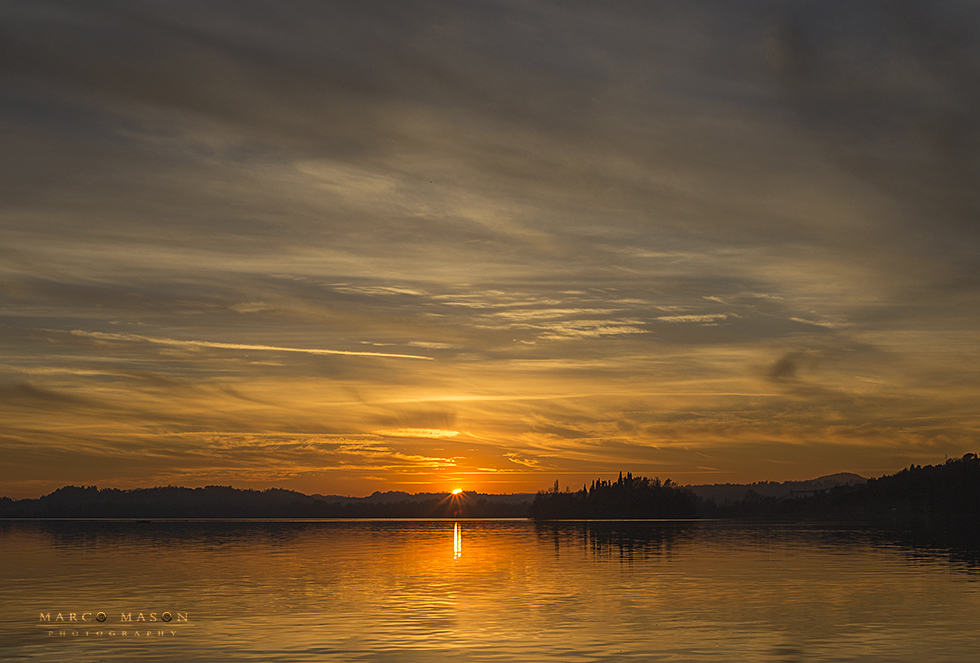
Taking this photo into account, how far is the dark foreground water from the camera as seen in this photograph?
143 feet

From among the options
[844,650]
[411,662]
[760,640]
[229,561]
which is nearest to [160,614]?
[411,662]

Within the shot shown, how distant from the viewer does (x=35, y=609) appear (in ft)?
199

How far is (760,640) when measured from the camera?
4659 centimetres

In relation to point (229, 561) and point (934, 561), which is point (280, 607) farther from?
point (934, 561)

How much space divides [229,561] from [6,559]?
32.0 m

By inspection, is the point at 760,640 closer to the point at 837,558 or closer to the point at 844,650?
the point at 844,650

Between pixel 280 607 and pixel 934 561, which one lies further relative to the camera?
pixel 934 561

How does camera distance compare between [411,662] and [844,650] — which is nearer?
[411,662]

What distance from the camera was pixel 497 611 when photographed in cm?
5775

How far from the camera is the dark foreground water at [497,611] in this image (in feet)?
143

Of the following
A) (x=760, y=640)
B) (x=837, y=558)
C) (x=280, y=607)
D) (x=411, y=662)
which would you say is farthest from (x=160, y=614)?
(x=837, y=558)

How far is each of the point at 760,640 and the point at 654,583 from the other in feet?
104

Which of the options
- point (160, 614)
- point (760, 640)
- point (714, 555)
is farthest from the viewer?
point (714, 555)

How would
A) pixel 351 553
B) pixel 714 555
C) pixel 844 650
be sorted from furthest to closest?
pixel 351 553, pixel 714 555, pixel 844 650
